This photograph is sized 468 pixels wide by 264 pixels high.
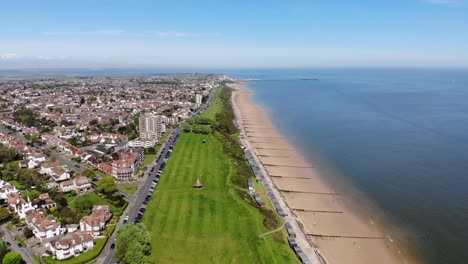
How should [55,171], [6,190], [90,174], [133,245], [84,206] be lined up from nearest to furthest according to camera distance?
[133,245] → [84,206] → [6,190] → [90,174] → [55,171]

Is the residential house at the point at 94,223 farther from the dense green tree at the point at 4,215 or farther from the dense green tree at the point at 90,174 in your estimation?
the dense green tree at the point at 90,174

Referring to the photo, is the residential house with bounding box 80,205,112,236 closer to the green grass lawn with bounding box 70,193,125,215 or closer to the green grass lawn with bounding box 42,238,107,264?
the green grass lawn with bounding box 42,238,107,264

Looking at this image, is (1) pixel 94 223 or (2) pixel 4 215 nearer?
(1) pixel 94 223

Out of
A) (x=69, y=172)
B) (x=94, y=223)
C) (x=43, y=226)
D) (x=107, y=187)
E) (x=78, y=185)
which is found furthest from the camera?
(x=69, y=172)

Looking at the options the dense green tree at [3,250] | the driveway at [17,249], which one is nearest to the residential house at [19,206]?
the driveway at [17,249]

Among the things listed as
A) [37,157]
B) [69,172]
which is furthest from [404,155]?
[37,157]

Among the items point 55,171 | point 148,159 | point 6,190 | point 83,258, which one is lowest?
point 83,258

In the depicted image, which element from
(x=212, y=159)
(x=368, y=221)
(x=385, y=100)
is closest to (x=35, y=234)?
(x=212, y=159)

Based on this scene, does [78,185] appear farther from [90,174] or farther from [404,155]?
[404,155]
